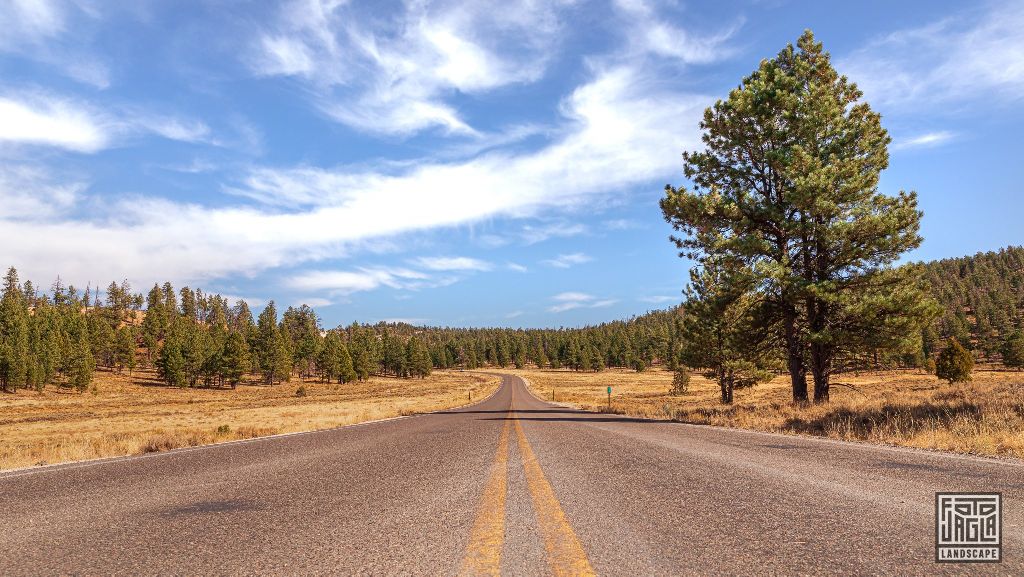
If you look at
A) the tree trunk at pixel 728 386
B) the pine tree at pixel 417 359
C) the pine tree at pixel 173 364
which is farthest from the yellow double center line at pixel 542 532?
the pine tree at pixel 417 359

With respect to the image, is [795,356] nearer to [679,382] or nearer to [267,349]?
[679,382]

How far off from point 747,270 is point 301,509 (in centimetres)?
1547

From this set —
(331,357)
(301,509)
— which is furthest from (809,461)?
(331,357)

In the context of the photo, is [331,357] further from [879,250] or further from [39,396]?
[879,250]

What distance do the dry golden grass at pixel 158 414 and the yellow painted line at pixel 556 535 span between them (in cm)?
954

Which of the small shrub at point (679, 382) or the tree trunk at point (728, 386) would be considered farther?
the small shrub at point (679, 382)

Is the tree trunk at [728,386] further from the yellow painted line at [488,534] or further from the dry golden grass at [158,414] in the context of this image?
the yellow painted line at [488,534]

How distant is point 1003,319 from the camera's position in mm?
109062

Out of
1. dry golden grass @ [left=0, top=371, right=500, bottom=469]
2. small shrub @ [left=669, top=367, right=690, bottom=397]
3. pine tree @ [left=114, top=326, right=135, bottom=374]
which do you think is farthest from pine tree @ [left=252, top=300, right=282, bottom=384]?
small shrub @ [left=669, top=367, right=690, bottom=397]

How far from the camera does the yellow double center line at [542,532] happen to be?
277cm

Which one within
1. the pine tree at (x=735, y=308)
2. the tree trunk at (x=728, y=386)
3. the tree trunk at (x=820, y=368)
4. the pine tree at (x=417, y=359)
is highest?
the pine tree at (x=735, y=308)

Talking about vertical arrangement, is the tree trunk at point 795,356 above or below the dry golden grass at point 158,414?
above

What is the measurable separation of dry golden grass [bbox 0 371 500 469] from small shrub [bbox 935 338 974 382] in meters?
49.4

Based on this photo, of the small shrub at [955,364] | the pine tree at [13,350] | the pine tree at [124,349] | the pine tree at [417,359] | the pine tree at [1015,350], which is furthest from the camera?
the pine tree at [417,359]
